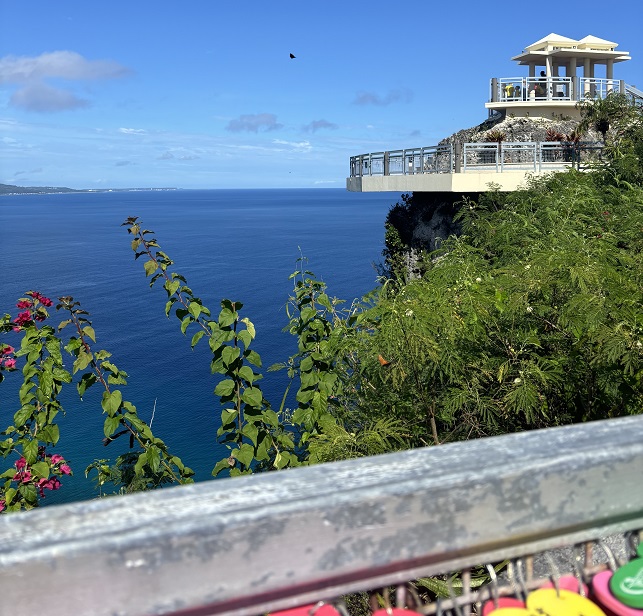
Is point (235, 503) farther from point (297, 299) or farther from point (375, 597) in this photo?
point (297, 299)

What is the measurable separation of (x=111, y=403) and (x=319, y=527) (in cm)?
510

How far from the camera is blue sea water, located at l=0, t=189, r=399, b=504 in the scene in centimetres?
2653

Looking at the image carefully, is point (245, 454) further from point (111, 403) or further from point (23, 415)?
point (23, 415)

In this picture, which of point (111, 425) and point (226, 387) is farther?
point (226, 387)

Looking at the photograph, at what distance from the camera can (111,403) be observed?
5777 millimetres

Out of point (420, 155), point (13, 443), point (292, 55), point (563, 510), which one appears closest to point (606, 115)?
point (420, 155)

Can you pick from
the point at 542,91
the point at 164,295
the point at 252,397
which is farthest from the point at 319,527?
the point at 164,295

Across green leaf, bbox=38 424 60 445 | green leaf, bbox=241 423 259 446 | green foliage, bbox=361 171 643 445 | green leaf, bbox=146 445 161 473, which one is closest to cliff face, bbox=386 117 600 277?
green foliage, bbox=361 171 643 445

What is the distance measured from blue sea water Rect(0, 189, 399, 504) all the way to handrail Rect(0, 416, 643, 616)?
30.6ft

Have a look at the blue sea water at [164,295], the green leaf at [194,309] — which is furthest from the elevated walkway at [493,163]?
the green leaf at [194,309]

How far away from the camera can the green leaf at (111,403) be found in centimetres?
575

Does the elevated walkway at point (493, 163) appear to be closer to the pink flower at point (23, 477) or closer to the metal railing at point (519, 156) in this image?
the metal railing at point (519, 156)

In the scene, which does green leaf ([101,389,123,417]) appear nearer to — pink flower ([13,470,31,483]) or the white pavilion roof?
pink flower ([13,470,31,483])

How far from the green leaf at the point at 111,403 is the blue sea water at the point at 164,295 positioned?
4219 mm
